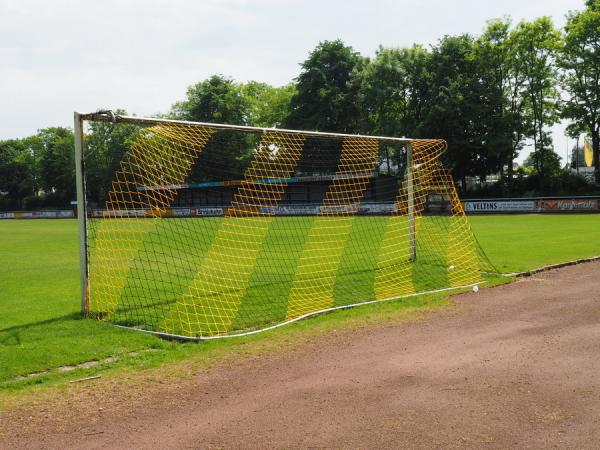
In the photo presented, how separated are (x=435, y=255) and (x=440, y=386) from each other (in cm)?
864

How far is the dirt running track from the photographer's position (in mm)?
3865

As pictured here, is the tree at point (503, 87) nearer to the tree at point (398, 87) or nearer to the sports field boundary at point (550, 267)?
the tree at point (398, 87)

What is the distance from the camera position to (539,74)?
41.3 metres

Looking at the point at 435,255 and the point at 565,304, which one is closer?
the point at 565,304

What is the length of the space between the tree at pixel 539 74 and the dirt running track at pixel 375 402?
38.4 metres

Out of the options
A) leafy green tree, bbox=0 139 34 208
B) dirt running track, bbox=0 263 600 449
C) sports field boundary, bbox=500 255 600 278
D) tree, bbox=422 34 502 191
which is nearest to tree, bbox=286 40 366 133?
tree, bbox=422 34 502 191

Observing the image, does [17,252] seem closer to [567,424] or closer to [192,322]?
[192,322]

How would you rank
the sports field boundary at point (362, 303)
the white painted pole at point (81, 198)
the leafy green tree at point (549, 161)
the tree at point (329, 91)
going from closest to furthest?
the sports field boundary at point (362, 303) < the white painted pole at point (81, 198) < the leafy green tree at point (549, 161) < the tree at point (329, 91)

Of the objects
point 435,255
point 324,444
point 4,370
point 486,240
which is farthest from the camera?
point 486,240

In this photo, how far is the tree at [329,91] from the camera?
48750 millimetres

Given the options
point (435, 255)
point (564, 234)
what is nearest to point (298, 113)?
point (564, 234)

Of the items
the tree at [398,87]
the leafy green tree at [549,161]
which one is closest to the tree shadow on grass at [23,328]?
the tree at [398,87]

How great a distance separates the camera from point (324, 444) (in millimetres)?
3748

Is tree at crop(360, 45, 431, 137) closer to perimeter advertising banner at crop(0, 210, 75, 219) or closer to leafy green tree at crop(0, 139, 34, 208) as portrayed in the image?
perimeter advertising banner at crop(0, 210, 75, 219)
